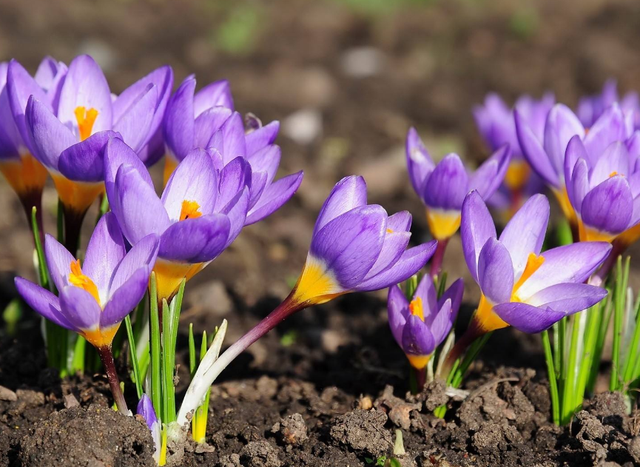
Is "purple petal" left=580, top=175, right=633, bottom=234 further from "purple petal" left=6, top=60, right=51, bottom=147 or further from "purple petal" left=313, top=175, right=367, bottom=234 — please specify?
"purple petal" left=6, top=60, right=51, bottom=147

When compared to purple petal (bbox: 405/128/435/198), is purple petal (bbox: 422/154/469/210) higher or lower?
lower

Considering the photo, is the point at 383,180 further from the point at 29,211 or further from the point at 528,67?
the point at 29,211

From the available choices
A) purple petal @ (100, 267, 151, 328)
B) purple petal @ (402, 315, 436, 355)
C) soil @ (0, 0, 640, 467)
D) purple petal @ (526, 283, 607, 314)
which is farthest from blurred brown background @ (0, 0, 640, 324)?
purple petal @ (100, 267, 151, 328)

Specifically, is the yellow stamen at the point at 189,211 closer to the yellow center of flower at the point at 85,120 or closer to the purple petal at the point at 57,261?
the purple petal at the point at 57,261

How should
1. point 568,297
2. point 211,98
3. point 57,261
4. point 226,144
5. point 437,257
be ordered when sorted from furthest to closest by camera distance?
point 437,257 < point 211,98 < point 226,144 < point 568,297 < point 57,261

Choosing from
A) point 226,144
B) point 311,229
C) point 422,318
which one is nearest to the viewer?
point 226,144

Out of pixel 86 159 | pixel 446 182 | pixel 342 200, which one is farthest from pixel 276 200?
pixel 446 182

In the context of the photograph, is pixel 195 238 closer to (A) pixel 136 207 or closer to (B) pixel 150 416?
(A) pixel 136 207
